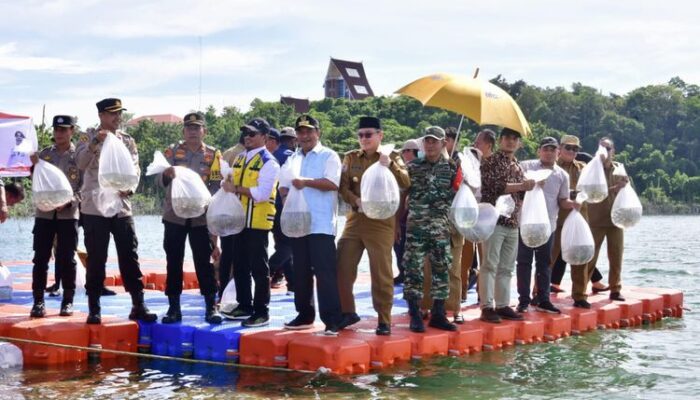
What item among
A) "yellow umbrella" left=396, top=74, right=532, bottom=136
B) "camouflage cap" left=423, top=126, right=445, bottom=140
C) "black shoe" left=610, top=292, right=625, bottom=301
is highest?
"yellow umbrella" left=396, top=74, right=532, bottom=136

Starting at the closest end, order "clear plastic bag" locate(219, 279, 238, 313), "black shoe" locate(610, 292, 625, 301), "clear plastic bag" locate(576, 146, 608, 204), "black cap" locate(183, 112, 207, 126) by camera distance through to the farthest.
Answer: "black cap" locate(183, 112, 207, 126)
"clear plastic bag" locate(219, 279, 238, 313)
"clear plastic bag" locate(576, 146, 608, 204)
"black shoe" locate(610, 292, 625, 301)

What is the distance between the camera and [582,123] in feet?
315

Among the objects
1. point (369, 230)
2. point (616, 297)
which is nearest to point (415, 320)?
point (369, 230)

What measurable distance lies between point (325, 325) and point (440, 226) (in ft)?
4.31

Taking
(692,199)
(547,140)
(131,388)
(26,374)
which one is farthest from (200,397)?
(692,199)

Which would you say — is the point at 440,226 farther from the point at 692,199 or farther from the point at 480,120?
the point at 692,199

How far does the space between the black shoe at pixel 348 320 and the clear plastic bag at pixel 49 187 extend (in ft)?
8.54

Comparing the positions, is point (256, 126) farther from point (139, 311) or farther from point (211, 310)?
point (139, 311)

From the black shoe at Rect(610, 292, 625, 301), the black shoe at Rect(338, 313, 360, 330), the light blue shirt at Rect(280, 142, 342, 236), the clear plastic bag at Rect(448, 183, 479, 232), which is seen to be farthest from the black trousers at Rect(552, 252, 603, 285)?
the light blue shirt at Rect(280, 142, 342, 236)

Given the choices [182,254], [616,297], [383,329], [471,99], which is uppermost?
[471,99]

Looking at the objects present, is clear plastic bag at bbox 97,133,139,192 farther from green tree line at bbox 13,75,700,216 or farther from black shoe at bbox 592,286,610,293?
green tree line at bbox 13,75,700,216

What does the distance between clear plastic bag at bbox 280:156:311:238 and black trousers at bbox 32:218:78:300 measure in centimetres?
216

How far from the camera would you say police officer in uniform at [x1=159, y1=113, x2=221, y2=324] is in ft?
25.9

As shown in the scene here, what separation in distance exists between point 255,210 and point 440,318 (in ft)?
6.53
